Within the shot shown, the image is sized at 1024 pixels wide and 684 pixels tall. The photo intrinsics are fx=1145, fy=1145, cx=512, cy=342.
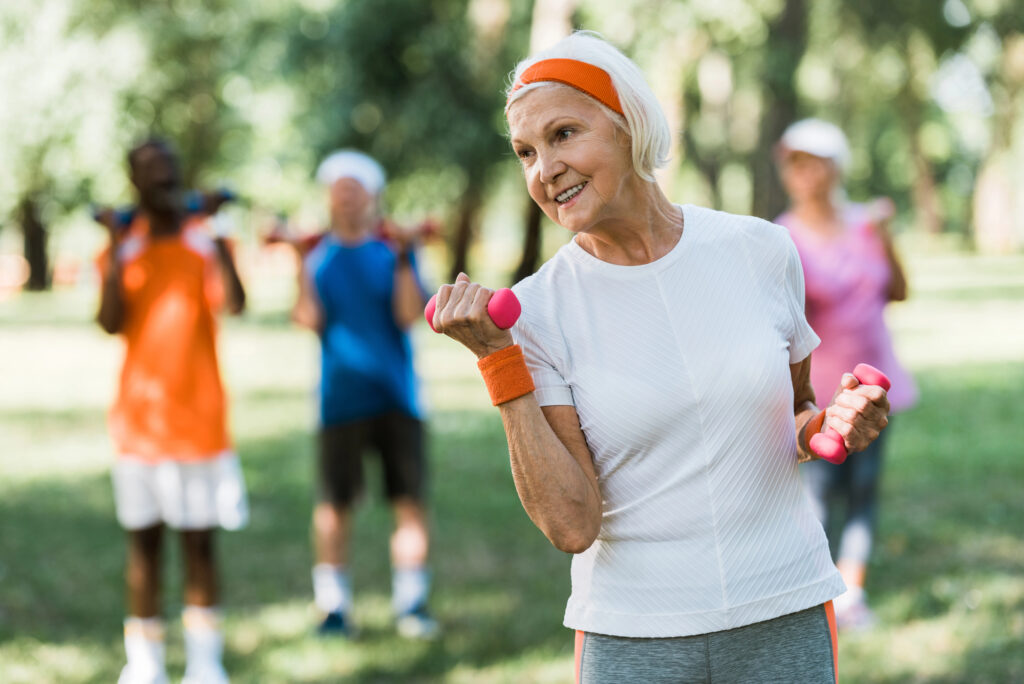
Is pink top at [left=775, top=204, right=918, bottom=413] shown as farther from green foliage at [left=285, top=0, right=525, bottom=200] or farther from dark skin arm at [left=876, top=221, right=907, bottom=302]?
green foliage at [left=285, top=0, right=525, bottom=200]

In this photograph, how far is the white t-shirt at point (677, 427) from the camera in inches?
83.5

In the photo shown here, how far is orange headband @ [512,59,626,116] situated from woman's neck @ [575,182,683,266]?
198mm

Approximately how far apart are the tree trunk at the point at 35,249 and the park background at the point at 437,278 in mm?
102

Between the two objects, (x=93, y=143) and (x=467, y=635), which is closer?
(x=467, y=635)

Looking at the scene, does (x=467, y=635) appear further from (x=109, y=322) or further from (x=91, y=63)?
(x=91, y=63)

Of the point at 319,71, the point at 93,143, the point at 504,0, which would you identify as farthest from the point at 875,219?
the point at 93,143

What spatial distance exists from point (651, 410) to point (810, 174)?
11.3 feet

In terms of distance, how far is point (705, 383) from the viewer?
6.94ft

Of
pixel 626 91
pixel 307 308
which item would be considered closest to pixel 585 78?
pixel 626 91

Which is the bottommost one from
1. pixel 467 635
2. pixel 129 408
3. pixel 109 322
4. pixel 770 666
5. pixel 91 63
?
pixel 467 635

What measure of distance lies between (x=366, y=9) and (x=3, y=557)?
56.1ft

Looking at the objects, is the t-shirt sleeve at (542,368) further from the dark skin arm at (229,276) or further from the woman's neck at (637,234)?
the dark skin arm at (229,276)

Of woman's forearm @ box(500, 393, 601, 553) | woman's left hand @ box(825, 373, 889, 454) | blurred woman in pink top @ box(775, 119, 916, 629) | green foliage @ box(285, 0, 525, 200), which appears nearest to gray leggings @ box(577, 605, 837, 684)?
woman's forearm @ box(500, 393, 601, 553)

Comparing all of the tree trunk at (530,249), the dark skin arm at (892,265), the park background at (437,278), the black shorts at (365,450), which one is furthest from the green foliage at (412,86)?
the tree trunk at (530,249)
